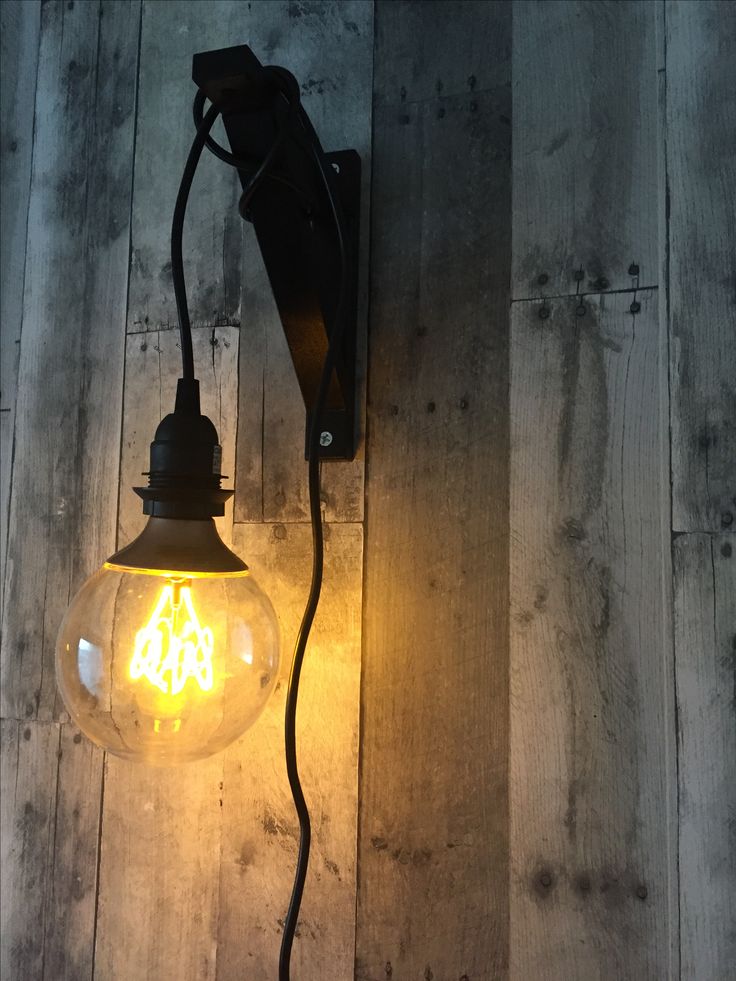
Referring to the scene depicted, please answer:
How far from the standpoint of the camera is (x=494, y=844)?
736 mm

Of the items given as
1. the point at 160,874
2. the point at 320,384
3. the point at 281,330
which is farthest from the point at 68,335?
the point at 160,874

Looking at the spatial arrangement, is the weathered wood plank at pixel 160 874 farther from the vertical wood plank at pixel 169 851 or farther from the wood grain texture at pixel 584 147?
the wood grain texture at pixel 584 147

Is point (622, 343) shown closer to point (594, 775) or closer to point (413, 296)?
point (413, 296)

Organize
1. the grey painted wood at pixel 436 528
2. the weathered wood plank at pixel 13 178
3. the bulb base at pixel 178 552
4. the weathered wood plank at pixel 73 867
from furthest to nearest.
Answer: the weathered wood plank at pixel 13 178 < the weathered wood plank at pixel 73 867 < the grey painted wood at pixel 436 528 < the bulb base at pixel 178 552

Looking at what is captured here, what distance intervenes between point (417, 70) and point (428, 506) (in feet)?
1.54

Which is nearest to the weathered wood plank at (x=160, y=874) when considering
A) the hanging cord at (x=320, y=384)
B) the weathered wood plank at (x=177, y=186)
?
the hanging cord at (x=320, y=384)

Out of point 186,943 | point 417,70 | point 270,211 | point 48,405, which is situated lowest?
point 186,943

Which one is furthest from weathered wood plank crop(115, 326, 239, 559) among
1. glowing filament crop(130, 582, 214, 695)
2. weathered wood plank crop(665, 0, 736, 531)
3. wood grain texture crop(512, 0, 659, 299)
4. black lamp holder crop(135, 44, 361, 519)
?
weathered wood plank crop(665, 0, 736, 531)

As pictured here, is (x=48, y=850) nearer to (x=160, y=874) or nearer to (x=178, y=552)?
(x=160, y=874)

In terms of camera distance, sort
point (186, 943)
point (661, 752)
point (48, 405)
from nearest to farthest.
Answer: point (661, 752) → point (186, 943) → point (48, 405)

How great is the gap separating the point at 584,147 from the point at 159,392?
1.72ft

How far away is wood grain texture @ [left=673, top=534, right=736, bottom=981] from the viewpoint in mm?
676

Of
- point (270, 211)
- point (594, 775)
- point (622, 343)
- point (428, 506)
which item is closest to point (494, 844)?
point (594, 775)

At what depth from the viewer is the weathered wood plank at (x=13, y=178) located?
3.19ft
